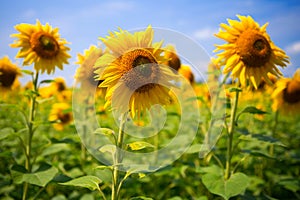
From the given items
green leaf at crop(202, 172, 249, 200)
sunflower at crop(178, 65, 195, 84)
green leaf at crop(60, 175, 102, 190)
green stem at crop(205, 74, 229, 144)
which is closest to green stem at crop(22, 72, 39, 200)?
green leaf at crop(60, 175, 102, 190)

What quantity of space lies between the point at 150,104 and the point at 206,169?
4.44ft

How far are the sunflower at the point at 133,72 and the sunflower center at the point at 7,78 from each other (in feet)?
9.38

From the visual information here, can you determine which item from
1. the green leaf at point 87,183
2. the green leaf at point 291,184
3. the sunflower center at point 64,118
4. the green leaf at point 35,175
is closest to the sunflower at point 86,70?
the green leaf at point 35,175

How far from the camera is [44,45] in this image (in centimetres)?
346

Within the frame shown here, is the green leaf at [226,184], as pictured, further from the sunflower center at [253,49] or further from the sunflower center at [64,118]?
the sunflower center at [64,118]

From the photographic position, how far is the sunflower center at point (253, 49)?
285 centimetres

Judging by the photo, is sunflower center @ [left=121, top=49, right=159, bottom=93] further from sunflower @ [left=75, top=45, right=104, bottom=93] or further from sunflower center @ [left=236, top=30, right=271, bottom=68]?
sunflower @ [left=75, top=45, right=104, bottom=93]

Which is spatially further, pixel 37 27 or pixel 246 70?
pixel 37 27

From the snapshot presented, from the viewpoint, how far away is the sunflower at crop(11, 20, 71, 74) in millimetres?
3408

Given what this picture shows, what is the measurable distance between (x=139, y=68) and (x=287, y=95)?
3.25 metres

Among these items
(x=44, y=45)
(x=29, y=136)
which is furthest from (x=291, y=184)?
(x=44, y=45)

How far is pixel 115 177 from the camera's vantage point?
198 centimetres

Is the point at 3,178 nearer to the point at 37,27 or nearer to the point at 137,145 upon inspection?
the point at 37,27

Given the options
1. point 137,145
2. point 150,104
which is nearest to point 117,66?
point 150,104
